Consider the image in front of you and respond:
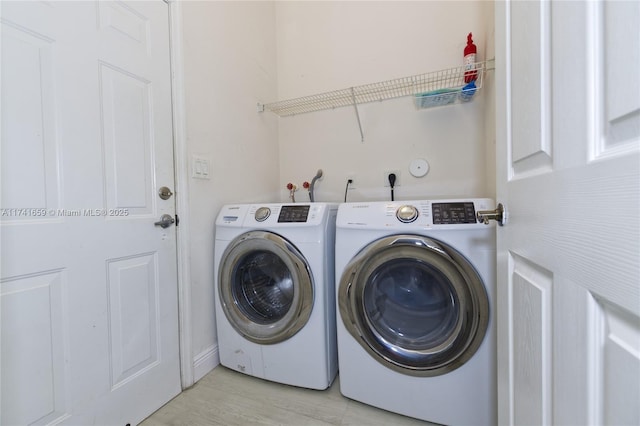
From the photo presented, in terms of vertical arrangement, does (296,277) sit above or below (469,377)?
above

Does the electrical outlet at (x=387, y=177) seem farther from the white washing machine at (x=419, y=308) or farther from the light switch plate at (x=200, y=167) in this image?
the light switch plate at (x=200, y=167)

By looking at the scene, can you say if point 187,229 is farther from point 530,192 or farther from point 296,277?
point 530,192

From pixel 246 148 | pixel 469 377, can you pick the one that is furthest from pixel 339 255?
pixel 246 148

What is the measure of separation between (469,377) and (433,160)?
1.24 m

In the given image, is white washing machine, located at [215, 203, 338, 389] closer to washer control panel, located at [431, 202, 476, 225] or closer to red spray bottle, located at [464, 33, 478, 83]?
washer control panel, located at [431, 202, 476, 225]

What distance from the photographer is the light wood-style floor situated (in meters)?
1.13

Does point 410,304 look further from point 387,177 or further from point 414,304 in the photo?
point 387,177

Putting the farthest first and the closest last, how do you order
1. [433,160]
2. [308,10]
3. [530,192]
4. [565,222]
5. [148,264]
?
[308,10], [433,160], [148,264], [530,192], [565,222]

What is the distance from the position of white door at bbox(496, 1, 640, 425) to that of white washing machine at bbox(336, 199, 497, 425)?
34 centimetres

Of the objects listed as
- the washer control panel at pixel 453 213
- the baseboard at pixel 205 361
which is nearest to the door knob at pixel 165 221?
the baseboard at pixel 205 361

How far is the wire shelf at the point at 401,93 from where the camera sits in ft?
4.92

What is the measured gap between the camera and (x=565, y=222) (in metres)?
0.42

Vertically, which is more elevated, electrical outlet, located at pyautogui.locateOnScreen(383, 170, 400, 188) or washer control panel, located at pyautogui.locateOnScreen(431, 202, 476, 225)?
electrical outlet, located at pyautogui.locateOnScreen(383, 170, 400, 188)

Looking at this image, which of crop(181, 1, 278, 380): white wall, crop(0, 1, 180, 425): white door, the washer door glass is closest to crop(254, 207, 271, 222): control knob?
the washer door glass
